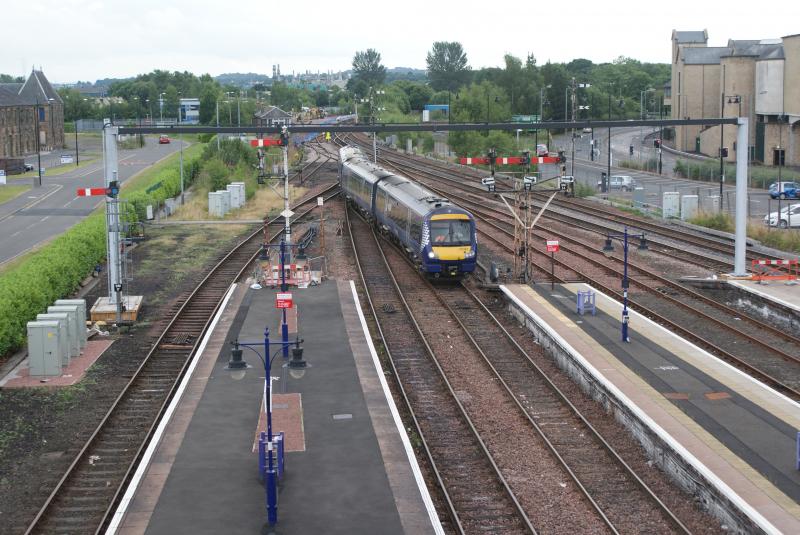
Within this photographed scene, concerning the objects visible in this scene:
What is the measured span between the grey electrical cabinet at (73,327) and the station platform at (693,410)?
1213 centimetres

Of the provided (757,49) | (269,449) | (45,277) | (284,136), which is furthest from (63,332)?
(757,49)

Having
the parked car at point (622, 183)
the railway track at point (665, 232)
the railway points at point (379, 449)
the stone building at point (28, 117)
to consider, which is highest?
the stone building at point (28, 117)

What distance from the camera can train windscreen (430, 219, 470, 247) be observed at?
32.4 meters

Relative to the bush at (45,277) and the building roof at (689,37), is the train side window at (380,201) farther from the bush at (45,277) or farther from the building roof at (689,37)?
the building roof at (689,37)

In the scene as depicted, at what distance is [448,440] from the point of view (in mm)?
18422

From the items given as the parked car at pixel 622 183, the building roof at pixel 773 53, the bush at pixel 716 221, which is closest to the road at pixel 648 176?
the parked car at pixel 622 183

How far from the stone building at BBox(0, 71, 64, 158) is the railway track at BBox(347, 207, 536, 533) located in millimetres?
79750

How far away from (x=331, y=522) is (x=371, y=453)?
2.81 meters

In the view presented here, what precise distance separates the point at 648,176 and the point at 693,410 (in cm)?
6128

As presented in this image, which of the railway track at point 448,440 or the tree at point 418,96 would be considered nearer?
the railway track at point 448,440

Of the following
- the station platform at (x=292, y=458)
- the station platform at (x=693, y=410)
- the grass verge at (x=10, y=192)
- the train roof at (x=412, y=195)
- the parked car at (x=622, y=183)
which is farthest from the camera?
the parked car at (x=622, y=183)

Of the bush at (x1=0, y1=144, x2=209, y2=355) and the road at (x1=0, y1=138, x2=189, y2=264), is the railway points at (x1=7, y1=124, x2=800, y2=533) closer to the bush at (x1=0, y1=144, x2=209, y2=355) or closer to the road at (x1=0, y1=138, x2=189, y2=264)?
the bush at (x1=0, y1=144, x2=209, y2=355)

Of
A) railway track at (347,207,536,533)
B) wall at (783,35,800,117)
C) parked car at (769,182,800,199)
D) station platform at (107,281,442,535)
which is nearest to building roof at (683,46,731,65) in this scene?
wall at (783,35,800,117)

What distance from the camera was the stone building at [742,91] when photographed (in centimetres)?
7594
